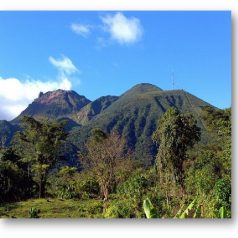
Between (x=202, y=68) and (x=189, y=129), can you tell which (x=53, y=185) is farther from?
(x=202, y=68)

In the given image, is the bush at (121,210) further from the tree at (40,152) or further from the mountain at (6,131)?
the tree at (40,152)

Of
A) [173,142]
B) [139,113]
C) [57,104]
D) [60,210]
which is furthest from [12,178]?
[139,113]

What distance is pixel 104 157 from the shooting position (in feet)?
23.0

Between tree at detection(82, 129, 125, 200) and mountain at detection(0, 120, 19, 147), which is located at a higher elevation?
mountain at detection(0, 120, 19, 147)

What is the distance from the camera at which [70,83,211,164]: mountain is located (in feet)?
18.4

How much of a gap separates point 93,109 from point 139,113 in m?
0.52

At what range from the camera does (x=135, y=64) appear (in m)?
5.57

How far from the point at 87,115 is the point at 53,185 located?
2611 mm

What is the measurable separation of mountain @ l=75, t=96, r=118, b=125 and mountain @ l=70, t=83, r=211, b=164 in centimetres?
4

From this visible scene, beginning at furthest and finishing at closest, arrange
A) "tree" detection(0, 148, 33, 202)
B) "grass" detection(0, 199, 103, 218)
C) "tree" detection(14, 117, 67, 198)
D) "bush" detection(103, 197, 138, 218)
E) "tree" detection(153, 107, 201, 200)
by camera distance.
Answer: "tree" detection(14, 117, 67, 198), "tree" detection(0, 148, 33, 202), "tree" detection(153, 107, 201, 200), "grass" detection(0, 199, 103, 218), "bush" detection(103, 197, 138, 218)

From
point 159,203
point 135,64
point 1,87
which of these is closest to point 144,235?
point 159,203

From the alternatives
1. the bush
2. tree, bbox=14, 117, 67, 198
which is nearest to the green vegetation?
the bush

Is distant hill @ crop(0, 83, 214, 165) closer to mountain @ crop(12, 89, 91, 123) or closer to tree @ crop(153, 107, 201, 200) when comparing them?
mountain @ crop(12, 89, 91, 123)

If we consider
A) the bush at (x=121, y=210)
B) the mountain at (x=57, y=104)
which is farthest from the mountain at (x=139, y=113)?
the bush at (x=121, y=210)
